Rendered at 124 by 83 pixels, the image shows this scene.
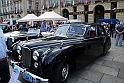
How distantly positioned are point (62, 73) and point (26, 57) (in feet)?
3.37

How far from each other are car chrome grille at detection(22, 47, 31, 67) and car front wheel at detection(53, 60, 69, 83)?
756 mm

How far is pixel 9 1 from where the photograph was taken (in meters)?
49.5

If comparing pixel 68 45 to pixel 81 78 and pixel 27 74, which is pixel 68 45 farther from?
pixel 27 74

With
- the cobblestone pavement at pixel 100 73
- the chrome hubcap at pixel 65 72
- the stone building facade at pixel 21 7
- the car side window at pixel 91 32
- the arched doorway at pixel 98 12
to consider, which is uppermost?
the stone building facade at pixel 21 7

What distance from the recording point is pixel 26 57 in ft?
11.5

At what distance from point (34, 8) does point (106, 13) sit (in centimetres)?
2493

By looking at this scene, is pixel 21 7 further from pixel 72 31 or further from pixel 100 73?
pixel 100 73

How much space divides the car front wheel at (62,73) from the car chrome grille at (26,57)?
2.48 feet

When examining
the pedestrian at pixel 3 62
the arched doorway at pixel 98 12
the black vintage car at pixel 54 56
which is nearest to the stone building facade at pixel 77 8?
the arched doorway at pixel 98 12

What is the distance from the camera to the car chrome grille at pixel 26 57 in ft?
11.1

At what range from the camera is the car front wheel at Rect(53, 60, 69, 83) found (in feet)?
10.8

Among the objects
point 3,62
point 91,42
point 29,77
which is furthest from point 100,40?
point 3,62

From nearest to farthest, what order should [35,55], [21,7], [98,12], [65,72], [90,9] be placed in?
1. [35,55]
2. [65,72]
3. [90,9]
4. [98,12]
5. [21,7]

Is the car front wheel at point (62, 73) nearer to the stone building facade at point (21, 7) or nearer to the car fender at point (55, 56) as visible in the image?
the car fender at point (55, 56)
